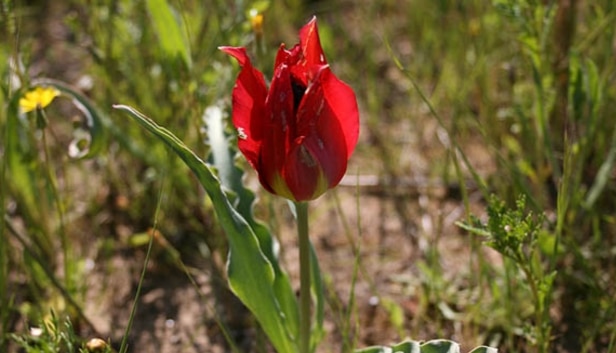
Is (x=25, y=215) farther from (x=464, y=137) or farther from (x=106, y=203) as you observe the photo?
(x=464, y=137)

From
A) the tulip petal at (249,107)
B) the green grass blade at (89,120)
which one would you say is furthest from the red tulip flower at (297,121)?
the green grass blade at (89,120)

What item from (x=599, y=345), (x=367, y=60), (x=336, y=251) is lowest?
(x=599, y=345)

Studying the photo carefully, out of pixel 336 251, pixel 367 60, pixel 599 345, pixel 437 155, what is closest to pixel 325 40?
pixel 367 60

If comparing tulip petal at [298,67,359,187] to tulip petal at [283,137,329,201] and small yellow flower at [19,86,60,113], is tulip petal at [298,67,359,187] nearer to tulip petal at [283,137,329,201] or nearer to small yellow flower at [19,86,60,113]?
tulip petal at [283,137,329,201]

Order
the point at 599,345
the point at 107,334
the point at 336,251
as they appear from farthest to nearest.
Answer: the point at 336,251
the point at 107,334
the point at 599,345

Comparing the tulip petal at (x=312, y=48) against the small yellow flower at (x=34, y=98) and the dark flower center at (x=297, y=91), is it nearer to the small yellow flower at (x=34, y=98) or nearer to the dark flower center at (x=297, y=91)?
the dark flower center at (x=297, y=91)

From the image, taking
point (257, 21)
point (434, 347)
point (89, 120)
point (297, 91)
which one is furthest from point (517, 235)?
point (89, 120)
